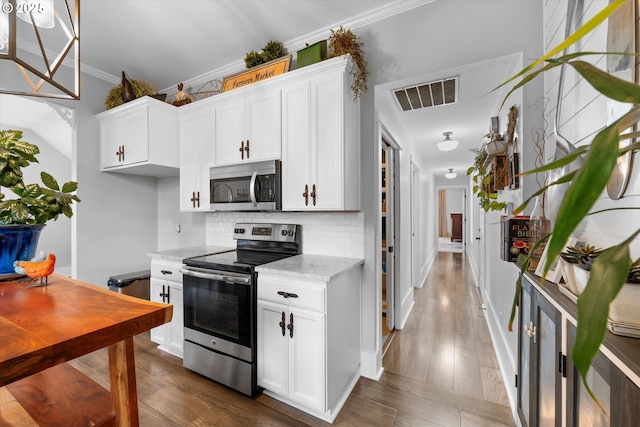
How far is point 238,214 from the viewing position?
3.00 meters

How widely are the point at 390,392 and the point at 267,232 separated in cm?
164

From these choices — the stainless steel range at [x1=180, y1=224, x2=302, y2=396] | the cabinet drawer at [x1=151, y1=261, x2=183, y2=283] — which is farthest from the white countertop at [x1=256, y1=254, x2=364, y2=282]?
the cabinet drawer at [x1=151, y1=261, x2=183, y2=283]

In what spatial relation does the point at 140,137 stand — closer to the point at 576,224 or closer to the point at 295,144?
the point at 295,144

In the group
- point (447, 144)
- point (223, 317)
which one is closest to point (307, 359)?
point (223, 317)

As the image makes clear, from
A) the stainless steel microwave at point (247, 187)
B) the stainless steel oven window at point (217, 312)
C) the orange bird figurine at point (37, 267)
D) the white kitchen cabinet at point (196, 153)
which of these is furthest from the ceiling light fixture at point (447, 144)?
the orange bird figurine at point (37, 267)

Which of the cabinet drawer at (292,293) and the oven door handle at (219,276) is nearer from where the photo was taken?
the cabinet drawer at (292,293)

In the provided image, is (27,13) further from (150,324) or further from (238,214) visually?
(238,214)

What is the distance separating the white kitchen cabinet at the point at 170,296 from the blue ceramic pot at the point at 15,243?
1.25m

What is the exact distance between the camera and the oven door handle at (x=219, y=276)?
6.37 feet

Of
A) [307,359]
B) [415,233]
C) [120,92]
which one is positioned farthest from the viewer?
[415,233]

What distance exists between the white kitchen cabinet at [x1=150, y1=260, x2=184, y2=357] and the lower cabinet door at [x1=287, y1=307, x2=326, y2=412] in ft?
3.88

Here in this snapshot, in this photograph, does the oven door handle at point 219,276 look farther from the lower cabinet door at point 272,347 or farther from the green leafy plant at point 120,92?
the green leafy plant at point 120,92

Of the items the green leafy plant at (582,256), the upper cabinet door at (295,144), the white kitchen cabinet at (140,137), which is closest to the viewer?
the green leafy plant at (582,256)

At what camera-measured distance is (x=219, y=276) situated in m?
2.05
